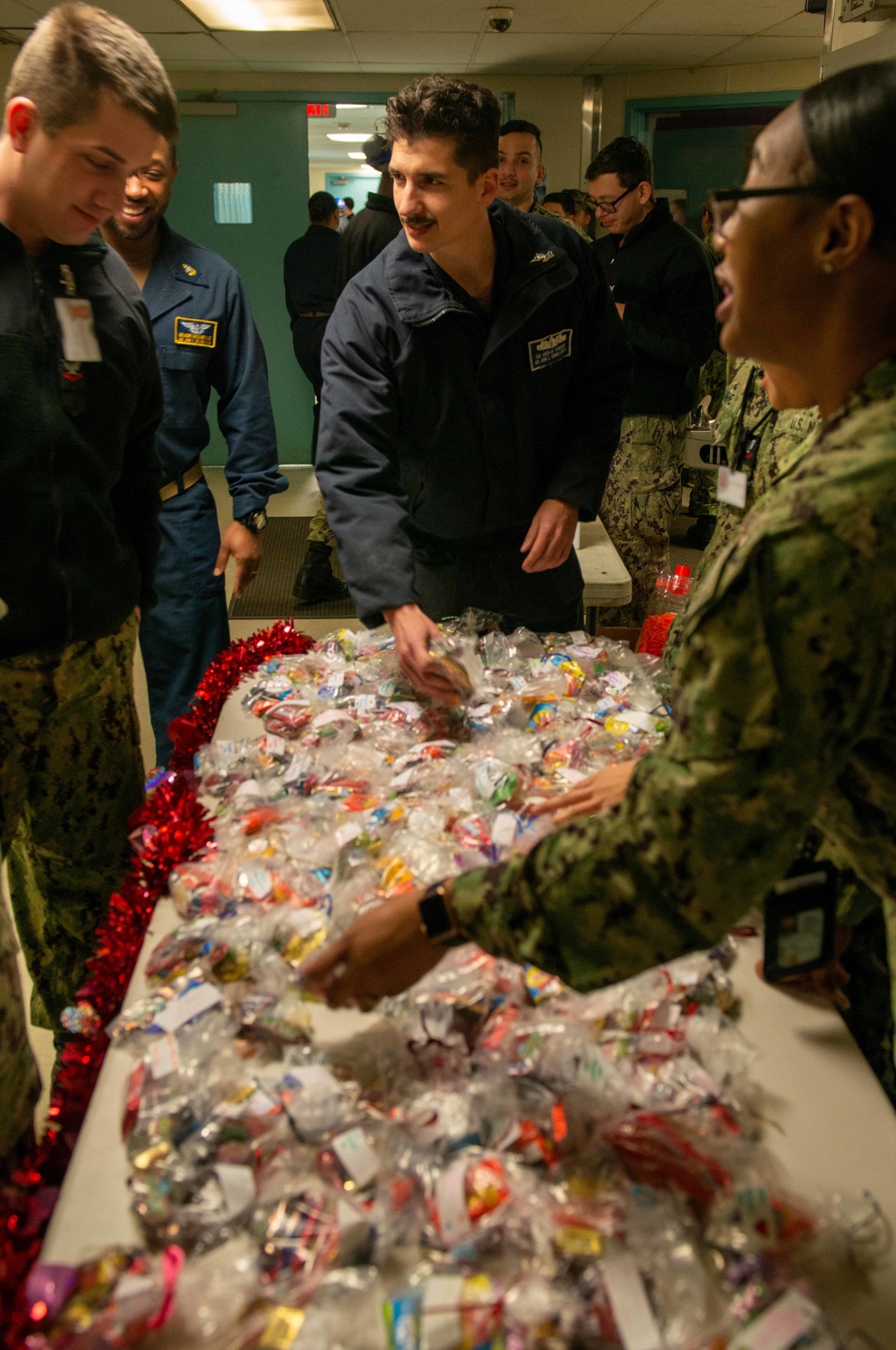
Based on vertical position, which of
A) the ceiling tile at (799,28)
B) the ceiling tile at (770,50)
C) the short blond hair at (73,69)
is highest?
the ceiling tile at (770,50)

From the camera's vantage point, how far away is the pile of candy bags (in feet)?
2.87

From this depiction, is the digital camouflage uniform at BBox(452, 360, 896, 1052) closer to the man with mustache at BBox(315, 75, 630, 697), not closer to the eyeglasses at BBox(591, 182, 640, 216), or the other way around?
the man with mustache at BBox(315, 75, 630, 697)

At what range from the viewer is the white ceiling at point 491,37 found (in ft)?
21.3

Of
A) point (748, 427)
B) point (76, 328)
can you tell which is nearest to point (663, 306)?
point (748, 427)

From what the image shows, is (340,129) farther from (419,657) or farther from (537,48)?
(419,657)

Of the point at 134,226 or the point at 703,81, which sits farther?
the point at 703,81

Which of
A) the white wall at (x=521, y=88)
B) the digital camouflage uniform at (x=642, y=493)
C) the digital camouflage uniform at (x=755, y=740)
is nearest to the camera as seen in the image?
the digital camouflage uniform at (x=755, y=740)

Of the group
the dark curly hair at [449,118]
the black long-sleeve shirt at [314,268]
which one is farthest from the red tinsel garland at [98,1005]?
the black long-sleeve shirt at [314,268]

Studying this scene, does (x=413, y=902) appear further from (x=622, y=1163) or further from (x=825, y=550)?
(x=825, y=550)

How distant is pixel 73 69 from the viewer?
1.54m

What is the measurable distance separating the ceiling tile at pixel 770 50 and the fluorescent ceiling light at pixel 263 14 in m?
3.36

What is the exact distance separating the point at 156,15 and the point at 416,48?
80.2 inches

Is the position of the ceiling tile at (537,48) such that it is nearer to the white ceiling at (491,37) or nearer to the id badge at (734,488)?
the white ceiling at (491,37)

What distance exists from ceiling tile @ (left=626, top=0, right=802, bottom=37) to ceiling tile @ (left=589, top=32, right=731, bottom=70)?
0.22 m
